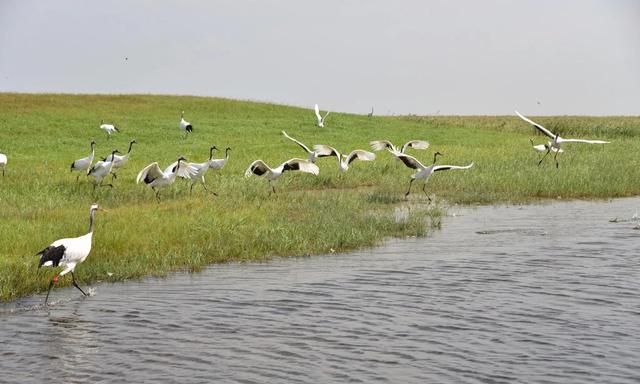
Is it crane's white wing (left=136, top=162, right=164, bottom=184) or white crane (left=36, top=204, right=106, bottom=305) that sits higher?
crane's white wing (left=136, top=162, right=164, bottom=184)

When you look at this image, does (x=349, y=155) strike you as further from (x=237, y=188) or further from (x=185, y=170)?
(x=185, y=170)

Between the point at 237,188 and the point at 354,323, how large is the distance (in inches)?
478

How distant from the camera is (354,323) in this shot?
35.9 ft

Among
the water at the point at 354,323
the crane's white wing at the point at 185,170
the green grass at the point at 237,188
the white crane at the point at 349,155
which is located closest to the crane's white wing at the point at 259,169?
the green grass at the point at 237,188

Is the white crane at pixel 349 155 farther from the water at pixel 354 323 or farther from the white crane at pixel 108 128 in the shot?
the white crane at pixel 108 128

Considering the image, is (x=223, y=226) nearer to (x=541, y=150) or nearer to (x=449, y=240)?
(x=449, y=240)

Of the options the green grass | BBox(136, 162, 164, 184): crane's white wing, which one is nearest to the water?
the green grass

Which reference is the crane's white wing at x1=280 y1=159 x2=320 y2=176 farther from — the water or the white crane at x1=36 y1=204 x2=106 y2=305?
the white crane at x1=36 y1=204 x2=106 y2=305

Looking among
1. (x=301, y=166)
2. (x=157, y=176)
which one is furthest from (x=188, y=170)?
(x=301, y=166)

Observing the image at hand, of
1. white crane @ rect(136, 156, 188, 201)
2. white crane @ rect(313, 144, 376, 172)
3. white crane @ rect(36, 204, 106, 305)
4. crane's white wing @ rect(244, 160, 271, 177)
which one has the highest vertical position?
white crane @ rect(313, 144, 376, 172)

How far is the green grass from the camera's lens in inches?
575

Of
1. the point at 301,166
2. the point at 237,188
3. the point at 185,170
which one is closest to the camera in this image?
the point at 185,170

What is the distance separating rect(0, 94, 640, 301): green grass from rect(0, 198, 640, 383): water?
85 centimetres

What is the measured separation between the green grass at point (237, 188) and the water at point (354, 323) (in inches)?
33.5
